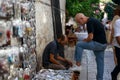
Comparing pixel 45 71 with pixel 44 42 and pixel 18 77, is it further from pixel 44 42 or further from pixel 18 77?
pixel 18 77

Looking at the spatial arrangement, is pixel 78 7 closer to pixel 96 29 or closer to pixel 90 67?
pixel 90 67

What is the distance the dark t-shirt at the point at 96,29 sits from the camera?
729 cm

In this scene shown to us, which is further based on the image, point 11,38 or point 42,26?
point 42,26

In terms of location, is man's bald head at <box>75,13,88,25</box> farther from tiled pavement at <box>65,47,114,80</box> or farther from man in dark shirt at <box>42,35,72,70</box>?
tiled pavement at <box>65,47,114,80</box>

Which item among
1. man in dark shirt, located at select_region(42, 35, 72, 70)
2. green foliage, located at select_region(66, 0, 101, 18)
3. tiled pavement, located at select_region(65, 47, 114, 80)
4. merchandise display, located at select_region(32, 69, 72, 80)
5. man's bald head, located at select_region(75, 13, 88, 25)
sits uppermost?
man's bald head, located at select_region(75, 13, 88, 25)

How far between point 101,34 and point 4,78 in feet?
10.2

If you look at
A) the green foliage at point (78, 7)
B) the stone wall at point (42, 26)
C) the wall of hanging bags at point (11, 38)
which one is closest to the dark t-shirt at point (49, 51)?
the stone wall at point (42, 26)

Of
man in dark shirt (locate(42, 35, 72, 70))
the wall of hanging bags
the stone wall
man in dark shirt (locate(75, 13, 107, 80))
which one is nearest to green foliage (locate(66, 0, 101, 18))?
the stone wall

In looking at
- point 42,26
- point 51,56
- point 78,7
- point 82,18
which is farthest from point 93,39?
point 78,7

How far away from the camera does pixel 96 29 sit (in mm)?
7430

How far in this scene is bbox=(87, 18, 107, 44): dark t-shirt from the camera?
7286 millimetres

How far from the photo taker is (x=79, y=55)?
751cm

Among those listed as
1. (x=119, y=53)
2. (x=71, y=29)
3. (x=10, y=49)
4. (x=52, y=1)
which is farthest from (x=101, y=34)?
(x=71, y=29)

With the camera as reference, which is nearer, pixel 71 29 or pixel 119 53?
pixel 119 53
